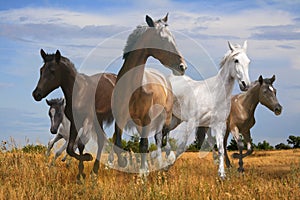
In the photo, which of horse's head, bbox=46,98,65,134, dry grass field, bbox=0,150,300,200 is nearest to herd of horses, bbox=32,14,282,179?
dry grass field, bbox=0,150,300,200

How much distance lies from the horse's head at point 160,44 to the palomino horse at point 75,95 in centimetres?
126

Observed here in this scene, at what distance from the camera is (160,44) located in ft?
28.9

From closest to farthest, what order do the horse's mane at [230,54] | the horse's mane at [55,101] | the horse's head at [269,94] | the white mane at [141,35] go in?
the white mane at [141,35], the horse's mane at [230,54], the horse's head at [269,94], the horse's mane at [55,101]

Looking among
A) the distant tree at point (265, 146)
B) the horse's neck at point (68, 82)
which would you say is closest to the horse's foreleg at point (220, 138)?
the horse's neck at point (68, 82)

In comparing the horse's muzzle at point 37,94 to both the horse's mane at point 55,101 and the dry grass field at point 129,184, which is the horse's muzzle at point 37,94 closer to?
the dry grass field at point 129,184

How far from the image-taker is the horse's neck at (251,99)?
12876 mm

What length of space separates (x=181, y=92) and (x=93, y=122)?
372 centimetres

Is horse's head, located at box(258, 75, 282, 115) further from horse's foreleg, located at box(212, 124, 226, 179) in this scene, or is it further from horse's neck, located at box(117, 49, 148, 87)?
horse's neck, located at box(117, 49, 148, 87)

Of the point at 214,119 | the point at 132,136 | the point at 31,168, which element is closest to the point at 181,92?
the point at 214,119

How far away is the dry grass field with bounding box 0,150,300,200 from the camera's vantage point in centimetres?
730

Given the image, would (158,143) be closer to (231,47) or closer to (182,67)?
(231,47)

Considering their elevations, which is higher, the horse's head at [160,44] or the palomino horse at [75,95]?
the horse's head at [160,44]

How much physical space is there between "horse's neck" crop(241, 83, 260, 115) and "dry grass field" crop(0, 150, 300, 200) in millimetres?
1704

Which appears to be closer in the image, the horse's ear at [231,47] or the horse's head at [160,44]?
the horse's head at [160,44]
